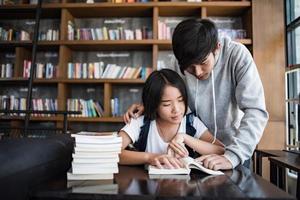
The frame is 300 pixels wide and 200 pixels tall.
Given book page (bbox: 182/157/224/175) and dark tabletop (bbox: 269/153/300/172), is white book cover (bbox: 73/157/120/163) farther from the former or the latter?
dark tabletop (bbox: 269/153/300/172)

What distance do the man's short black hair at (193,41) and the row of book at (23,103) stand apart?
294 cm

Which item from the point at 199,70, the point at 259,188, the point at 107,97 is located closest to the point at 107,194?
the point at 259,188

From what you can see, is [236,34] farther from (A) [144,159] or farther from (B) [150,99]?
(A) [144,159]

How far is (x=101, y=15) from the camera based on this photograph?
Answer: 3.83 m

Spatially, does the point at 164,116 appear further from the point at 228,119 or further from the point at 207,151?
the point at 228,119

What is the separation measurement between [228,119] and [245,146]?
0.97 feet

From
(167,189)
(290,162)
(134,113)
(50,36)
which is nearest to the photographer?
(167,189)

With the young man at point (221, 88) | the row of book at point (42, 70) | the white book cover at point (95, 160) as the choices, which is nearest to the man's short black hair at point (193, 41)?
the young man at point (221, 88)

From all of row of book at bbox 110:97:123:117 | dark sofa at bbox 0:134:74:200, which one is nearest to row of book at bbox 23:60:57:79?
row of book at bbox 110:97:123:117

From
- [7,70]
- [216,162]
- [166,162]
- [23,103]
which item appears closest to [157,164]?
[166,162]

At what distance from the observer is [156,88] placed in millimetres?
1108

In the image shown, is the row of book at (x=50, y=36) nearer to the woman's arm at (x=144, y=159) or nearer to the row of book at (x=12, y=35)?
the row of book at (x=12, y=35)

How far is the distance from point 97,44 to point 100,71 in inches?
12.9

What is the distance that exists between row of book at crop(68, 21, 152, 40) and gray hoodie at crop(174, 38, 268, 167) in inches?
93.3
